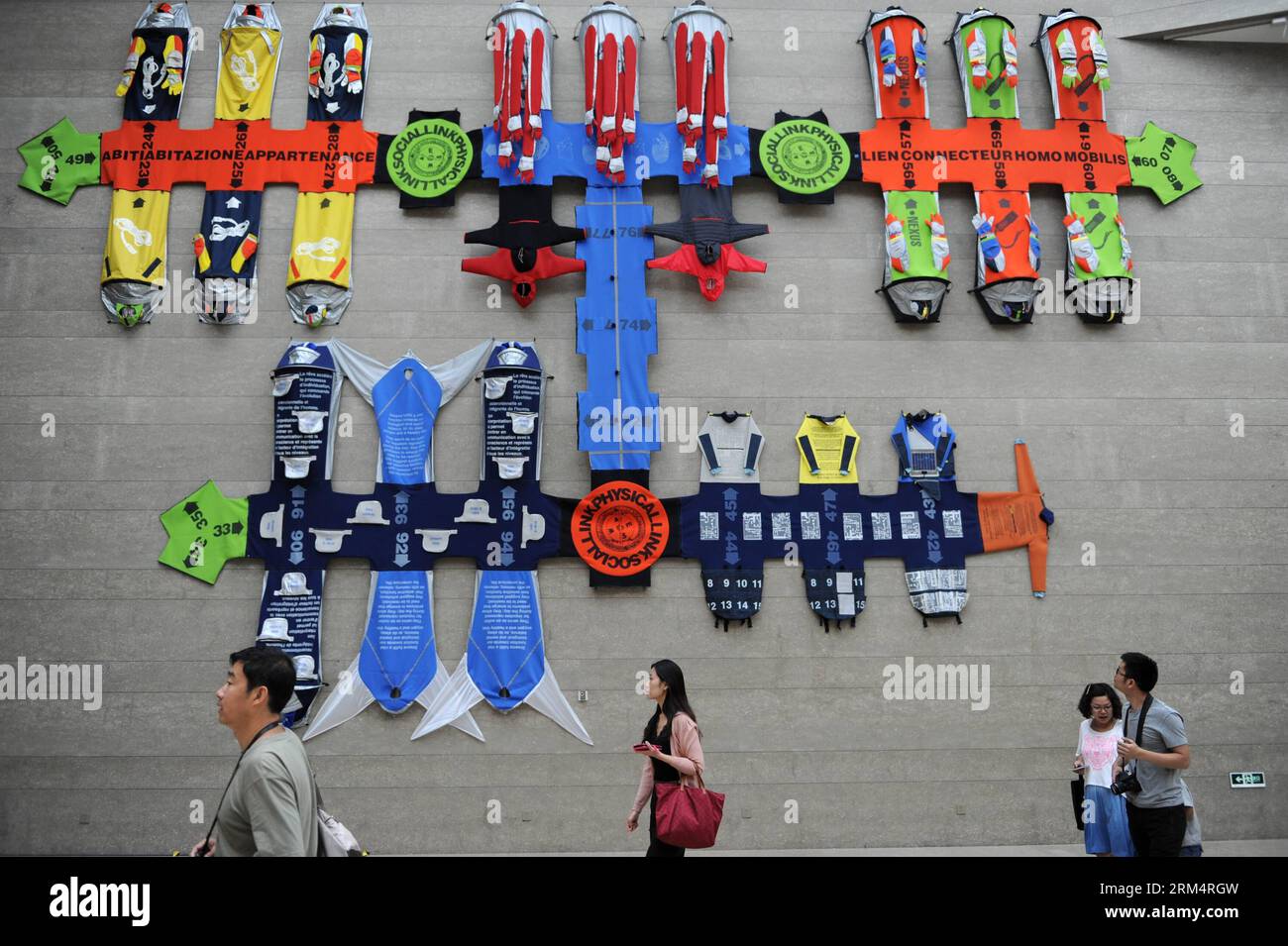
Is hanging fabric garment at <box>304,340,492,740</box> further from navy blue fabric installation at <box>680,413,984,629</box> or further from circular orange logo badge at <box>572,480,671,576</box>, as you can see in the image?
navy blue fabric installation at <box>680,413,984,629</box>

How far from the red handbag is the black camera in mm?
1593

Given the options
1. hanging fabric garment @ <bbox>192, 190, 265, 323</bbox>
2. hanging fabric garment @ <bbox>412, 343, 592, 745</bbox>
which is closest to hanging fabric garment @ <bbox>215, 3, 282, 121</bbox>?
hanging fabric garment @ <bbox>192, 190, 265, 323</bbox>

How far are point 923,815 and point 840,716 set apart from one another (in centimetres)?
93

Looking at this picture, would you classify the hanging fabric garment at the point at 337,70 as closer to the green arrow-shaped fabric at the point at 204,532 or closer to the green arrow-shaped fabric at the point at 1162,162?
the green arrow-shaped fabric at the point at 204,532

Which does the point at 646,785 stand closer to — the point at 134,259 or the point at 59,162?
the point at 134,259

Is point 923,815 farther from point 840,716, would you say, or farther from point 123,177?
point 123,177

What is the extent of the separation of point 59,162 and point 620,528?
5501 mm

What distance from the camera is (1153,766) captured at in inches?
151

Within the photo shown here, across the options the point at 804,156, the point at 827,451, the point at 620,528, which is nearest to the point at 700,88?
the point at 804,156

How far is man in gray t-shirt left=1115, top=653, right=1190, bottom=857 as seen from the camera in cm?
377
